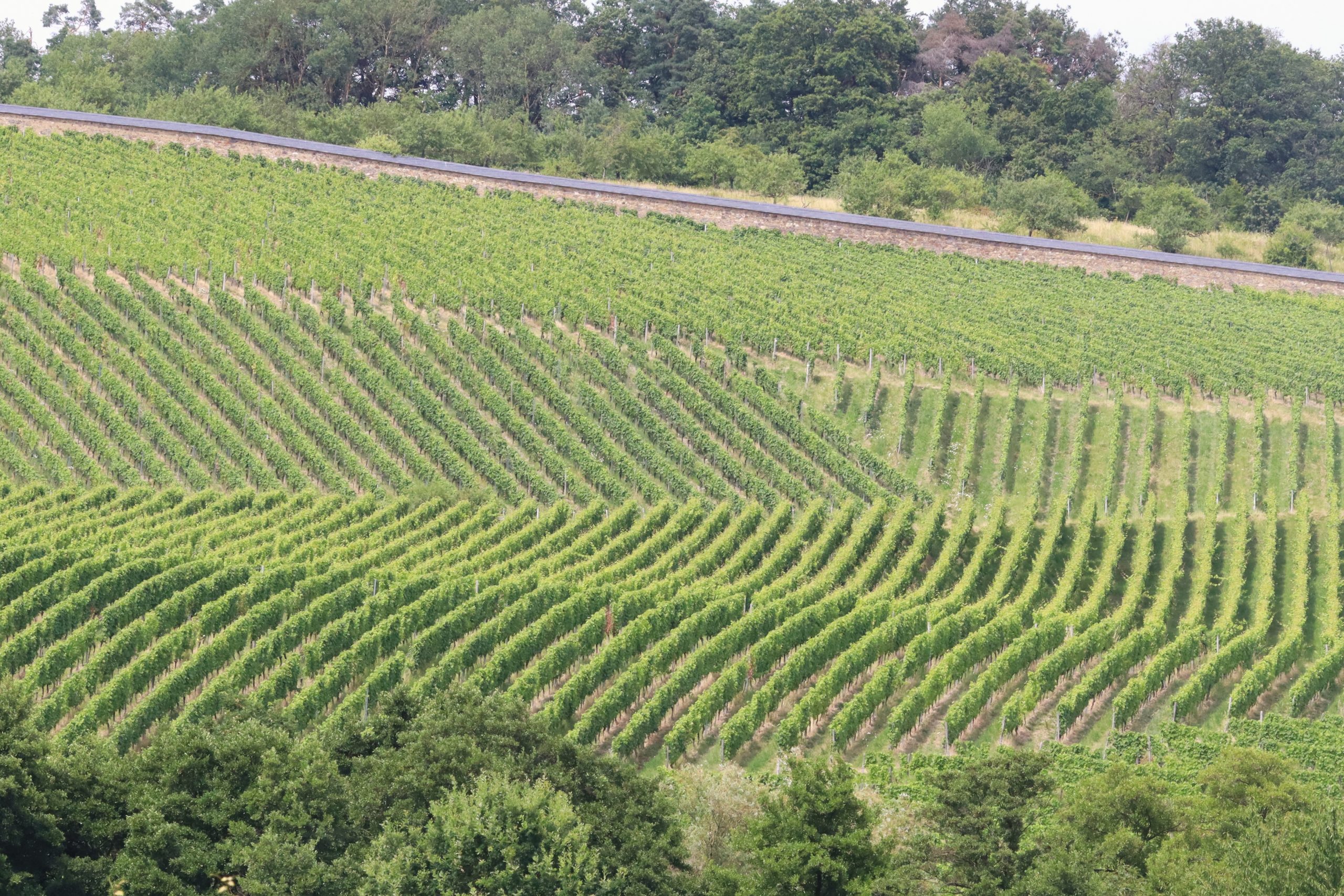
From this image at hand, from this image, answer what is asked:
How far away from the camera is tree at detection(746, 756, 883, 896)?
78.4 ft

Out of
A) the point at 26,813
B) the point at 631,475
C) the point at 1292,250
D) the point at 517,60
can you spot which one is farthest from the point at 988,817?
the point at 517,60

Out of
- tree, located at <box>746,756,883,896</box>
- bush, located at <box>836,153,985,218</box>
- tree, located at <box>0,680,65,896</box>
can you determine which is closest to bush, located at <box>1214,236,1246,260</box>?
bush, located at <box>836,153,985,218</box>

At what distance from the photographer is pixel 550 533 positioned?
3984 centimetres

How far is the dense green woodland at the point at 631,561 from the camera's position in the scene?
80.3 ft

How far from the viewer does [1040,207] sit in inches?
2776

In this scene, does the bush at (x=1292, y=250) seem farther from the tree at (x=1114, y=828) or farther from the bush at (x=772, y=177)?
the tree at (x=1114, y=828)

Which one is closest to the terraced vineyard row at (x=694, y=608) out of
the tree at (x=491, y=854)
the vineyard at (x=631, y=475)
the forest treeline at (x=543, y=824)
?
the vineyard at (x=631, y=475)

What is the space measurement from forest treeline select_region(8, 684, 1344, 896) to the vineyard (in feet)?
9.58

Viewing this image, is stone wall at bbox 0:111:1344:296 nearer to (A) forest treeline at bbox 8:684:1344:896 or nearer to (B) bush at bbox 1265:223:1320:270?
(B) bush at bbox 1265:223:1320:270

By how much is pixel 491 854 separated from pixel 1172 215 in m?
56.3

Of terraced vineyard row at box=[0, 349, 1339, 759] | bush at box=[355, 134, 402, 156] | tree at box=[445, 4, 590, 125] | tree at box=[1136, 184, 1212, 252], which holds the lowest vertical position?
terraced vineyard row at box=[0, 349, 1339, 759]

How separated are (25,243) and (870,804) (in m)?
34.9

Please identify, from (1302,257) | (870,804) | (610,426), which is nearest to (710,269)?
(610,426)

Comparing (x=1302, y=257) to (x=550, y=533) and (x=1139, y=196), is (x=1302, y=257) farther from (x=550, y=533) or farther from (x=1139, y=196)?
(x=550, y=533)
